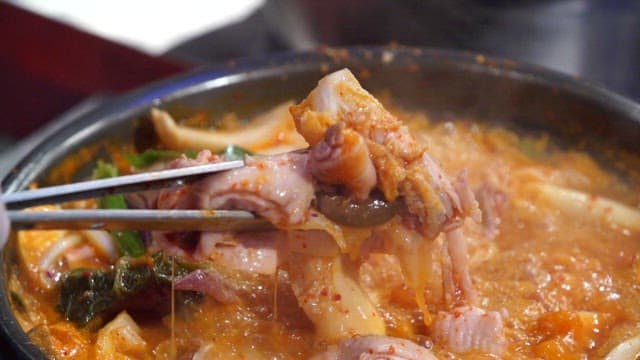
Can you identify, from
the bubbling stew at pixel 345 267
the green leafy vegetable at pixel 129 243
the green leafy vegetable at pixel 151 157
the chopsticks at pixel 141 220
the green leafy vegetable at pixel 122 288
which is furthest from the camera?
the green leafy vegetable at pixel 151 157

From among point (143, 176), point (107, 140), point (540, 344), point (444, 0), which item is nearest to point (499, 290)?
point (540, 344)

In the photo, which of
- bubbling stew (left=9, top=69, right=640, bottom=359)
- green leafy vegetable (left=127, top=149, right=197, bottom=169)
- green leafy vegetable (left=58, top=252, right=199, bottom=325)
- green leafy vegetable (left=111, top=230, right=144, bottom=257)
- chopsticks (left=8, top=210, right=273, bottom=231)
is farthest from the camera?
green leafy vegetable (left=127, top=149, right=197, bottom=169)

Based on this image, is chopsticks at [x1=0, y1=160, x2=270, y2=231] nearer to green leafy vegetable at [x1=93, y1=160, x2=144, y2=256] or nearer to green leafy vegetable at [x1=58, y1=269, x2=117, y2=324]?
green leafy vegetable at [x1=58, y1=269, x2=117, y2=324]

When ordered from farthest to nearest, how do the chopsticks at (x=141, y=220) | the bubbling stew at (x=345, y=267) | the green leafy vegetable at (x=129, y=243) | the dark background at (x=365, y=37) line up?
the dark background at (x=365, y=37)
the green leafy vegetable at (x=129, y=243)
the bubbling stew at (x=345, y=267)
the chopsticks at (x=141, y=220)

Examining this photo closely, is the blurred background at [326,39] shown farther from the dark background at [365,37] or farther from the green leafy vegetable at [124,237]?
the green leafy vegetable at [124,237]

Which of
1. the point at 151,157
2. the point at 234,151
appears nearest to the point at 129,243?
the point at 151,157

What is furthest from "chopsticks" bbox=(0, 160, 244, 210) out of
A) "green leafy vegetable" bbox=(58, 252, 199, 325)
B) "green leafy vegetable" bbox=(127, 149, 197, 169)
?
"green leafy vegetable" bbox=(127, 149, 197, 169)

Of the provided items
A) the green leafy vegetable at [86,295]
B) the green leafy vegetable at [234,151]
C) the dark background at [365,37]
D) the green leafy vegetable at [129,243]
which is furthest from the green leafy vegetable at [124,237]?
the dark background at [365,37]

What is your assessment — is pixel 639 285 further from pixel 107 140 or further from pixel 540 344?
pixel 107 140
